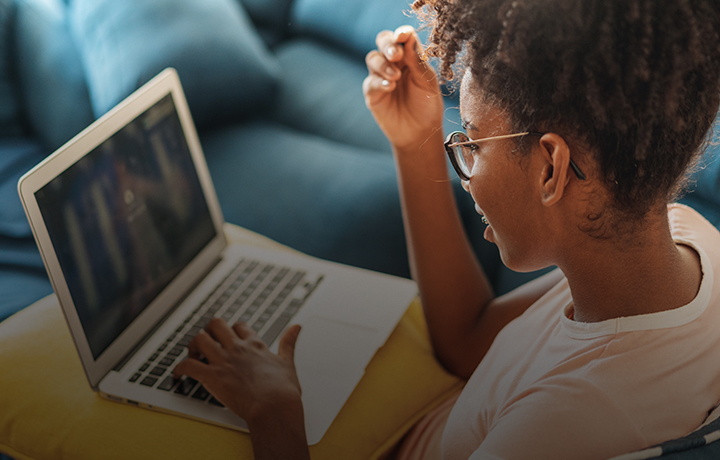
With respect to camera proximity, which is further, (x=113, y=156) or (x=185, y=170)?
(x=185, y=170)

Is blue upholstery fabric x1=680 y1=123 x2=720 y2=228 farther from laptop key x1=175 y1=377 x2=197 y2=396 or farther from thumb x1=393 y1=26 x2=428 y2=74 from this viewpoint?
laptop key x1=175 y1=377 x2=197 y2=396

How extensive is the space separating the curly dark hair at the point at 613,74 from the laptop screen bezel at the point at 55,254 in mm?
505

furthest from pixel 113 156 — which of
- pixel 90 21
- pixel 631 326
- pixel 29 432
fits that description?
pixel 90 21

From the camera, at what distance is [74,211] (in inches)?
28.9

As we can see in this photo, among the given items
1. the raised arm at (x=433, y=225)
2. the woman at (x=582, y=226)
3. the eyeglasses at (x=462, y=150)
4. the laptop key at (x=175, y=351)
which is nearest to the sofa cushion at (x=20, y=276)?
the laptop key at (x=175, y=351)

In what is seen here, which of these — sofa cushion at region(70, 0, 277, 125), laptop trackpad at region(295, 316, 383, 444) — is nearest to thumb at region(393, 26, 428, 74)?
laptop trackpad at region(295, 316, 383, 444)

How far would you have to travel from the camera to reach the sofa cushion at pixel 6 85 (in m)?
1.27

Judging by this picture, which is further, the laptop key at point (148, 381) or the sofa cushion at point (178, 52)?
the sofa cushion at point (178, 52)

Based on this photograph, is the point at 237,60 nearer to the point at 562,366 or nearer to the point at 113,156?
the point at 113,156

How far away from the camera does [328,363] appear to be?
834 mm

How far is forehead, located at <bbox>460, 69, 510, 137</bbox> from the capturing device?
0.56 m

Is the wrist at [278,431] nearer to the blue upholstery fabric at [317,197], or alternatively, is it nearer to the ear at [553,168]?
the ear at [553,168]

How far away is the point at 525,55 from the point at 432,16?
0.61 ft

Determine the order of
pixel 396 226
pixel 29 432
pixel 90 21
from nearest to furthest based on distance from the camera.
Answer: pixel 29 432 < pixel 396 226 < pixel 90 21
